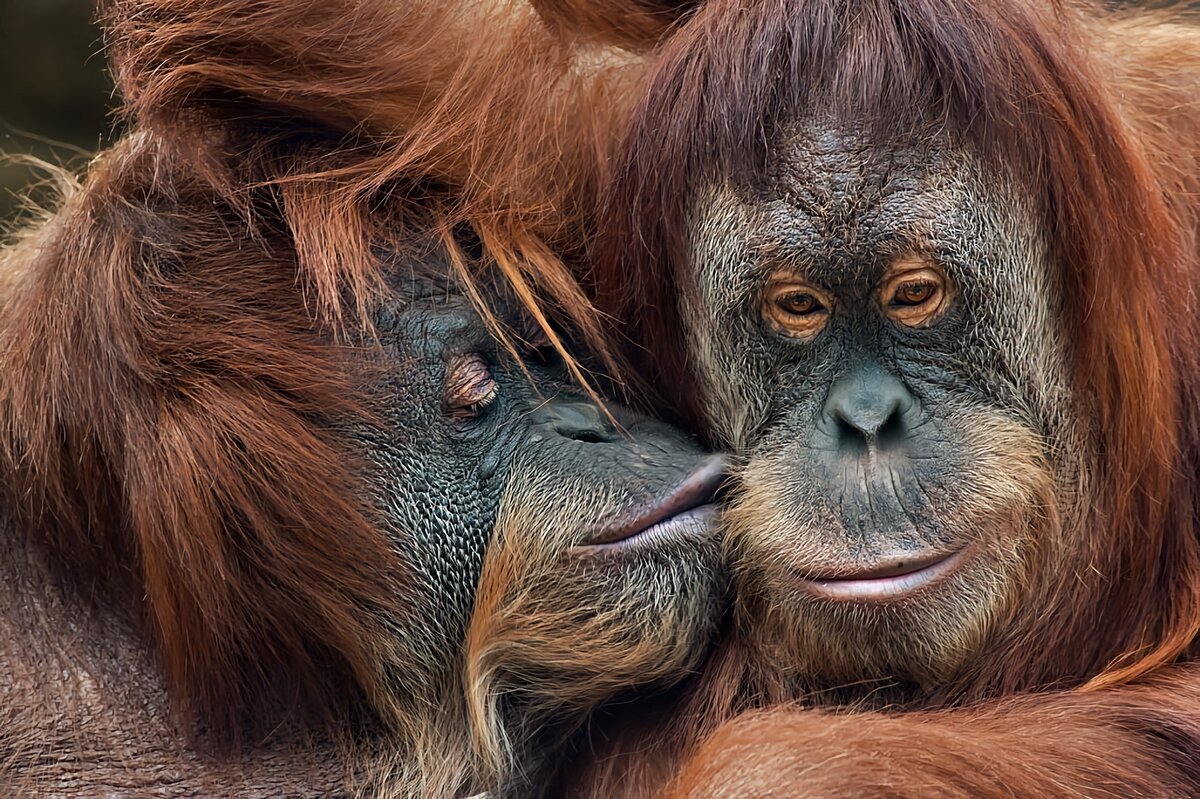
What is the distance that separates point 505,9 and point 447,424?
65cm

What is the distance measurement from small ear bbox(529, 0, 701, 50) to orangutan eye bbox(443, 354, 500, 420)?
0.53 m

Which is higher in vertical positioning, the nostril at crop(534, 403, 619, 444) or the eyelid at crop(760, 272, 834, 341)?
the eyelid at crop(760, 272, 834, 341)

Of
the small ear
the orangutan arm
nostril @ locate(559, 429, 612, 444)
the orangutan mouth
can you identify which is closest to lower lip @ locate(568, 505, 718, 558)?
the orangutan mouth

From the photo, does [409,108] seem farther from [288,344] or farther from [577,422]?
[577,422]

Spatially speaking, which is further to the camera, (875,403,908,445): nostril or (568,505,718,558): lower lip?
(568,505,718,558): lower lip

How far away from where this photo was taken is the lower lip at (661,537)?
1880mm

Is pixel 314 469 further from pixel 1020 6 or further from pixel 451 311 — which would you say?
pixel 1020 6

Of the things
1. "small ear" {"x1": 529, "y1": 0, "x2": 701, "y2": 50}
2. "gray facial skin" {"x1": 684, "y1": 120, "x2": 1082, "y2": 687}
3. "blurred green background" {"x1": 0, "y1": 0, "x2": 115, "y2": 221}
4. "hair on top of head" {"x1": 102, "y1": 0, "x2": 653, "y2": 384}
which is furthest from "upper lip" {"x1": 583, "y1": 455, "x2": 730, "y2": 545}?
"blurred green background" {"x1": 0, "y1": 0, "x2": 115, "y2": 221}

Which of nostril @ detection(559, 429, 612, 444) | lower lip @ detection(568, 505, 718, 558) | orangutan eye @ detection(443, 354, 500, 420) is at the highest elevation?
orangutan eye @ detection(443, 354, 500, 420)

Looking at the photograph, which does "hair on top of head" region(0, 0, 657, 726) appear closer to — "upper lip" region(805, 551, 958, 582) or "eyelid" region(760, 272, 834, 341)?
"eyelid" region(760, 272, 834, 341)

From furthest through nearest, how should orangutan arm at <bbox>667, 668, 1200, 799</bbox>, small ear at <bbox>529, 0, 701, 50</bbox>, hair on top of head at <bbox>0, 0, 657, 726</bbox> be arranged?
small ear at <bbox>529, 0, 701, 50</bbox> → hair on top of head at <bbox>0, 0, 657, 726</bbox> → orangutan arm at <bbox>667, 668, 1200, 799</bbox>

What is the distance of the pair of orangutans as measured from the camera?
168 centimetres

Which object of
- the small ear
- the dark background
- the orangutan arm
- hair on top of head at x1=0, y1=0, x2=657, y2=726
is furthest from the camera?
the dark background

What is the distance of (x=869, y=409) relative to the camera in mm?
1678
